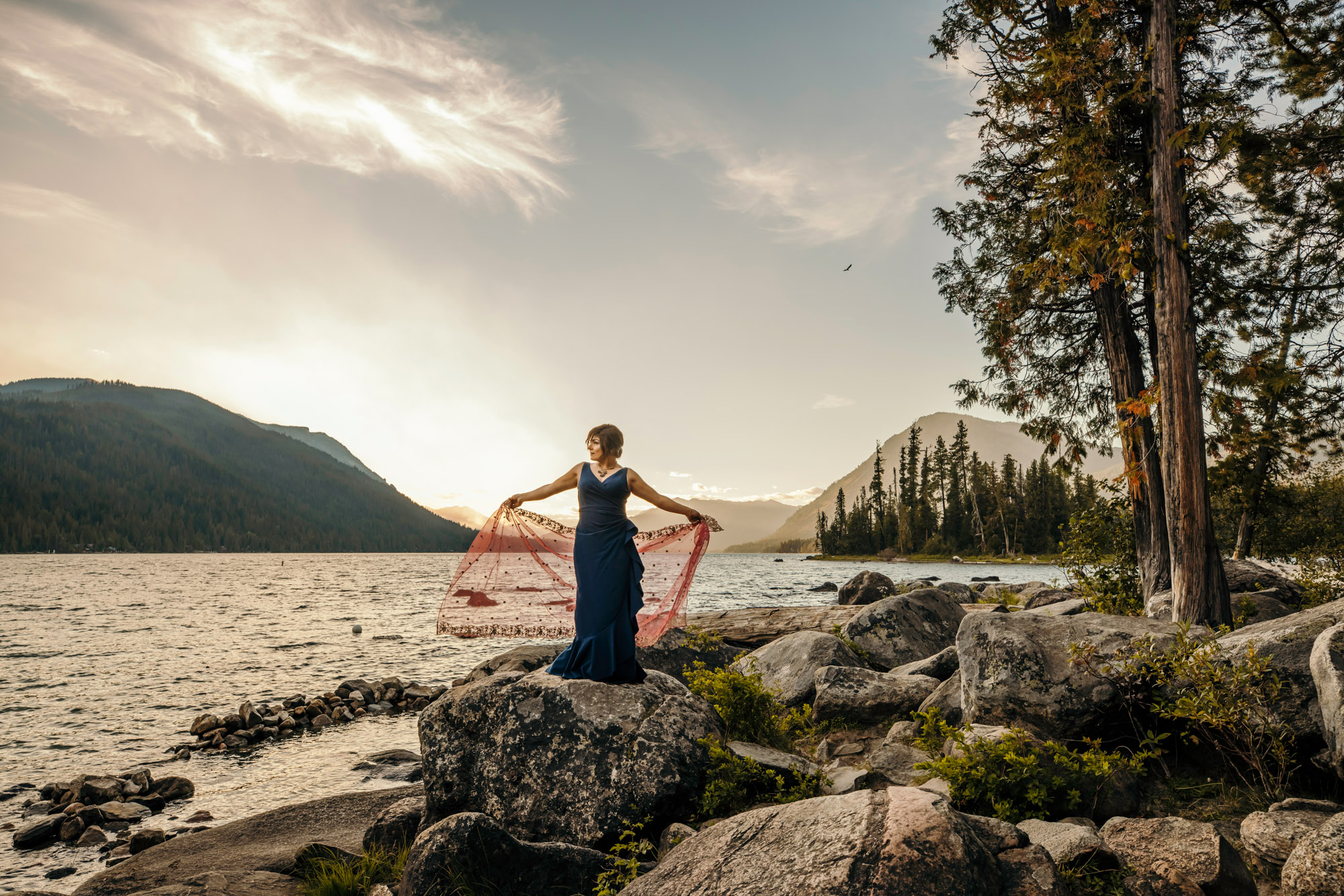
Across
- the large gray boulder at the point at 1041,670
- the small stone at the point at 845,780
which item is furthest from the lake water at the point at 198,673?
the large gray boulder at the point at 1041,670

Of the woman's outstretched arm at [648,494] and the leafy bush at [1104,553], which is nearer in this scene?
the woman's outstretched arm at [648,494]

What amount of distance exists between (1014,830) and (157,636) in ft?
129

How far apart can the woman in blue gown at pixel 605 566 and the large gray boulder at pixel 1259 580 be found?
10.7 metres

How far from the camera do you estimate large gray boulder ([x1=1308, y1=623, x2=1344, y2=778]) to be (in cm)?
503

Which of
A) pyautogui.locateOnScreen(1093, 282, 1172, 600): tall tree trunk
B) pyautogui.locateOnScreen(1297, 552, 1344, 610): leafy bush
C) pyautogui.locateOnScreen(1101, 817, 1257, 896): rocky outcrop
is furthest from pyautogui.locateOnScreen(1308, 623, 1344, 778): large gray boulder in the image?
pyautogui.locateOnScreen(1093, 282, 1172, 600): tall tree trunk

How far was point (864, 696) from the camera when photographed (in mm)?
9227

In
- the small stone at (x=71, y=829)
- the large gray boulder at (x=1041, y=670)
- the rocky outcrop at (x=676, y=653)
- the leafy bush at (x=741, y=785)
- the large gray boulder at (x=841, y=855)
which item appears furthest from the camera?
the rocky outcrop at (x=676, y=653)

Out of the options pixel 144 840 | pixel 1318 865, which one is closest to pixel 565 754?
pixel 1318 865

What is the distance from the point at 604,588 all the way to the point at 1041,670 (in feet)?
15.4

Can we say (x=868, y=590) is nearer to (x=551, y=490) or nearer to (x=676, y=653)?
(x=676, y=653)

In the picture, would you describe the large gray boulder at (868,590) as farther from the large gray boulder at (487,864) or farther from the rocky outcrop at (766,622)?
the large gray boulder at (487,864)

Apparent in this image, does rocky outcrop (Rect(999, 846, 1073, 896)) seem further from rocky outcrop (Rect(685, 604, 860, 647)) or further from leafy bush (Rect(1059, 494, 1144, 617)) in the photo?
rocky outcrop (Rect(685, 604, 860, 647))

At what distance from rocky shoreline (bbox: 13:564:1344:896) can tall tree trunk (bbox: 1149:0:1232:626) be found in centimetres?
84

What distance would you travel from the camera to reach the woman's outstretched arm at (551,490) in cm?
718
